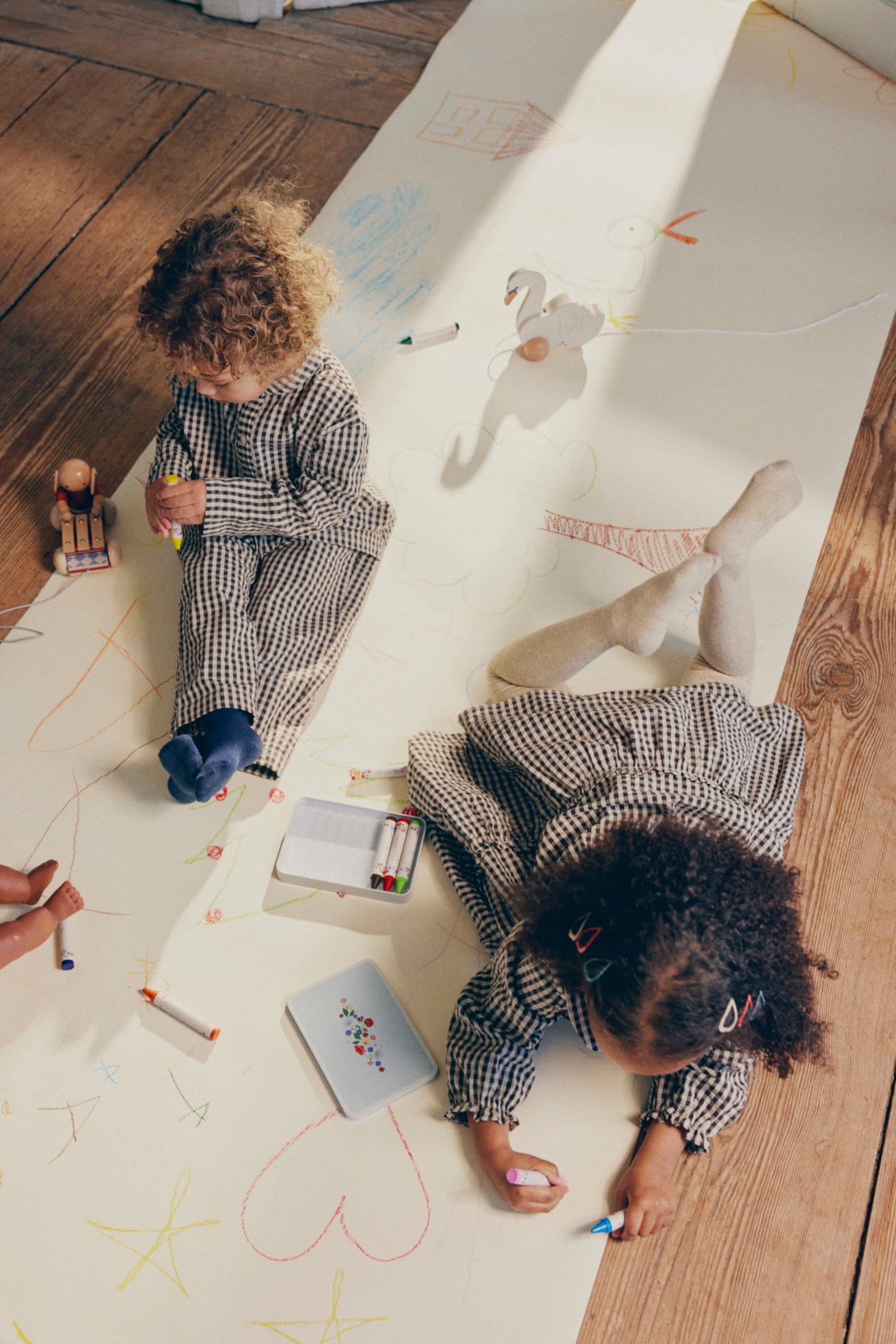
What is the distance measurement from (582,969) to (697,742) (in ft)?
0.91

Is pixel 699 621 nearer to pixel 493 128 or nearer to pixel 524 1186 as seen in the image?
pixel 524 1186

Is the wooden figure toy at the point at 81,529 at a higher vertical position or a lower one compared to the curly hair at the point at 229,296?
lower

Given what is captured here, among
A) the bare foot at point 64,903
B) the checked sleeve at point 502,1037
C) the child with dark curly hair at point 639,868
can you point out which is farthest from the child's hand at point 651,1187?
the bare foot at point 64,903

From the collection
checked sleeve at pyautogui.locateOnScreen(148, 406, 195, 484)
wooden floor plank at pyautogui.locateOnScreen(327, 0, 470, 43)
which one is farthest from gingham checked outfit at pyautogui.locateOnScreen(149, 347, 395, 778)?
wooden floor plank at pyautogui.locateOnScreen(327, 0, 470, 43)

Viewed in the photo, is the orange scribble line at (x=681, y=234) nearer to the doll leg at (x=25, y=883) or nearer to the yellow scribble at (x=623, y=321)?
the yellow scribble at (x=623, y=321)

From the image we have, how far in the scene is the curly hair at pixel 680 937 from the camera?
78cm

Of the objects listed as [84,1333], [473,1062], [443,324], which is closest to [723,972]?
[473,1062]

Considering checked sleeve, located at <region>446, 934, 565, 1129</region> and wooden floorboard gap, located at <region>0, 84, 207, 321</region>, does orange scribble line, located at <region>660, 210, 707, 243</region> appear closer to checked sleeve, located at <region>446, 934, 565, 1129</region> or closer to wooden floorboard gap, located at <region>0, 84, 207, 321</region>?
wooden floorboard gap, located at <region>0, 84, 207, 321</region>

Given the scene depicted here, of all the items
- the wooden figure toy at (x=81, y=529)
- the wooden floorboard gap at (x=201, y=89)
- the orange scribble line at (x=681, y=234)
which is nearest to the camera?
the wooden figure toy at (x=81, y=529)

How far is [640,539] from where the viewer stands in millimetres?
1331

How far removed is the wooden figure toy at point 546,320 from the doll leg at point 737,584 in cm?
44

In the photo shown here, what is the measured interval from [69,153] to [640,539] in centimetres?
116

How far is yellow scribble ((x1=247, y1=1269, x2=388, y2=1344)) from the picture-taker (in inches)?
33.3

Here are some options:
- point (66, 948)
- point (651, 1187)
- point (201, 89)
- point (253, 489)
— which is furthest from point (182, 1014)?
point (201, 89)
